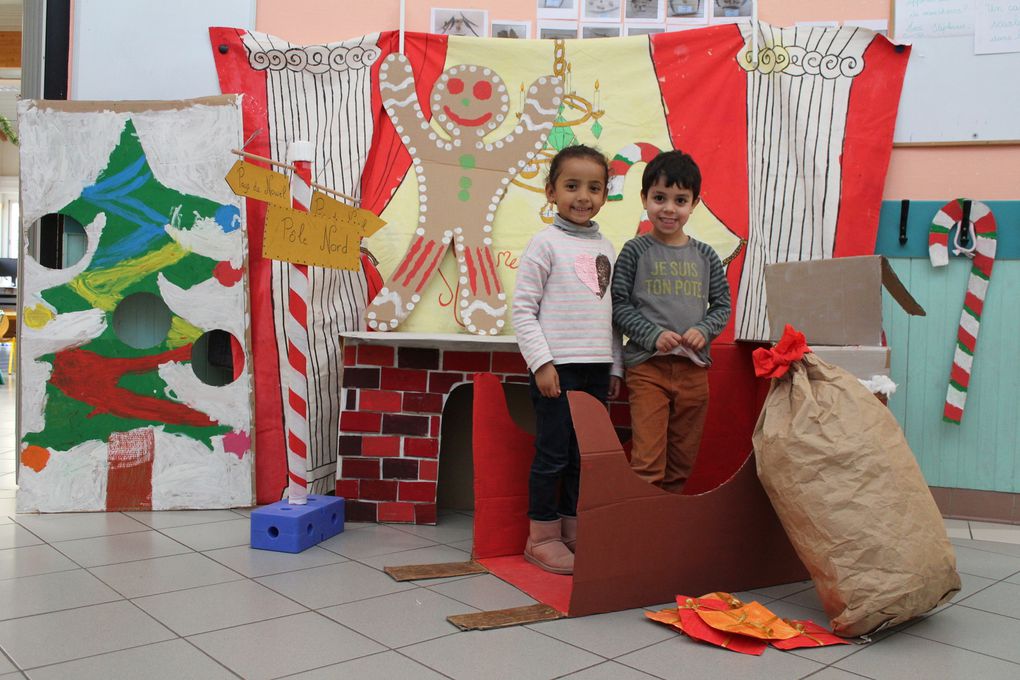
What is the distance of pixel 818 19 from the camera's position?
2883mm

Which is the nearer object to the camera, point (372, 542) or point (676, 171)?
point (676, 171)

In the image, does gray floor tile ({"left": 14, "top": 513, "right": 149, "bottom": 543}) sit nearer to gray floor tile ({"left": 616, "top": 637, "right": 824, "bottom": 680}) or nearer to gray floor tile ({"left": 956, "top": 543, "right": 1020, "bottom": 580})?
gray floor tile ({"left": 616, "top": 637, "right": 824, "bottom": 680})

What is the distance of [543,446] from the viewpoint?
86.5 inches

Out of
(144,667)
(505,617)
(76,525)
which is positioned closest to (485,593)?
(505,617)

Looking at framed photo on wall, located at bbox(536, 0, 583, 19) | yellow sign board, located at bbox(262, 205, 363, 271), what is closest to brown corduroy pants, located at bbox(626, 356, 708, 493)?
yellow sign board, located at bbox(262, 205, 363, 271)

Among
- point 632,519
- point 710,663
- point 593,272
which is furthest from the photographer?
point 593,272

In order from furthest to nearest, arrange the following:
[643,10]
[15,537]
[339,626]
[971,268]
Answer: [643,10] < [971,268] < [15,537] < [339,626]

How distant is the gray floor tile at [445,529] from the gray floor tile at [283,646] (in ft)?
2.56

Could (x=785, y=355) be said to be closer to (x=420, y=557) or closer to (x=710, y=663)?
(x=710, y=663)

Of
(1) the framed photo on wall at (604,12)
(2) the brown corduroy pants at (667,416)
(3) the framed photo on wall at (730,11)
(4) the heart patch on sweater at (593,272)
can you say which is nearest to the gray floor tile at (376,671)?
(2) the brown corduroy pants at (667,416)

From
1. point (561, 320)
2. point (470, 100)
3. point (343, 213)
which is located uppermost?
point (470, 100)

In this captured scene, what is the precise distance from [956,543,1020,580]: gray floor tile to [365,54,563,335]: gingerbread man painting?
1574 millimetres

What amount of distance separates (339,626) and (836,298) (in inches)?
59.7

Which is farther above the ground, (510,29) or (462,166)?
(510,29)
